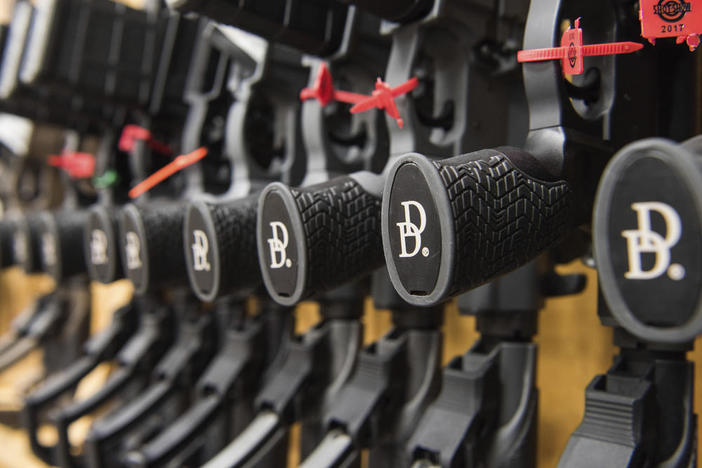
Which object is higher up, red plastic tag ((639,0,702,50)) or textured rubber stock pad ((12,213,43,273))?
red plastic tag ((639,0,702,50))

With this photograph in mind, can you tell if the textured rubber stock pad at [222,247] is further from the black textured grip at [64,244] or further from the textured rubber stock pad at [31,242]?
the textured rubber stock pad at [31,242]

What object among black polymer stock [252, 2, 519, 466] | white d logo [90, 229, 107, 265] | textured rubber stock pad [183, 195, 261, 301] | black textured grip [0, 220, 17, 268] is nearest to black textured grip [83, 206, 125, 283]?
white d logo [90, 229, 107, 265]

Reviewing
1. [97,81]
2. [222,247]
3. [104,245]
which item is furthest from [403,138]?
[97,81]

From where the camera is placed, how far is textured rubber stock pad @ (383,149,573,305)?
1.43 feet

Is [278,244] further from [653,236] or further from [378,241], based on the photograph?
[653,236]

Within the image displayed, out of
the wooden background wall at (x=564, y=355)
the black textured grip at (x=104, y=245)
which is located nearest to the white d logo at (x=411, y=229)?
the wooden background wall at (x=564, y=355)

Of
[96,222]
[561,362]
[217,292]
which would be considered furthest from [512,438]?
[96,222]

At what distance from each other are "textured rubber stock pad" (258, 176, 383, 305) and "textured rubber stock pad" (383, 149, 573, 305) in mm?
98

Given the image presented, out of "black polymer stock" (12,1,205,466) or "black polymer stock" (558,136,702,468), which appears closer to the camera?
"black polymer stock" (558,136,702,468)

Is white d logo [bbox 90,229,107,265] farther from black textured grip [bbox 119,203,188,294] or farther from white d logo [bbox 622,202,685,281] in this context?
white d logo [bbox 622,202,685,281]

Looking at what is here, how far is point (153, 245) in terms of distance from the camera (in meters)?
0.81

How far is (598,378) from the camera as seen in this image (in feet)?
1.91

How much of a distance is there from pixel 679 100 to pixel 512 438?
0.36 meters

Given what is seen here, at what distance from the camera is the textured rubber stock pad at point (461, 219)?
0.43 metres
